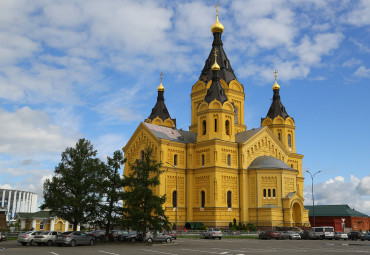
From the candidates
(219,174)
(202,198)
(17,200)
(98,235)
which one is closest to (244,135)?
(219,174)

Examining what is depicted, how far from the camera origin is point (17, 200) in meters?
158

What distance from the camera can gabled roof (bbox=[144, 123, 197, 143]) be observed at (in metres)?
60.1

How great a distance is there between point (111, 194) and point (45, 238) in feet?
24.5

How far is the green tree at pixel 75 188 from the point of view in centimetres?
4053

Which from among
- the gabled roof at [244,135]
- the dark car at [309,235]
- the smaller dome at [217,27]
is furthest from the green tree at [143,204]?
the smaller dome at [217,27]

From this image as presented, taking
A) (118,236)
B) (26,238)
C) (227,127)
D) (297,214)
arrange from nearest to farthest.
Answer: (26,238) → (118,236) → (297,214) → (227,127)

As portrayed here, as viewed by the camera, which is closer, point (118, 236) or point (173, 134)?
point (118, 236)

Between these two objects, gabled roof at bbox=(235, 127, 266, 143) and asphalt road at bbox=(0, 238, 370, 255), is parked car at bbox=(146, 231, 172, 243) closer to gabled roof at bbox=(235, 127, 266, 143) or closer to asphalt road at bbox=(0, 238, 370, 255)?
asphalt road at bbox=(0, 238, 370, 255)

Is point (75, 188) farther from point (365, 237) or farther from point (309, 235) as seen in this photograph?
point (365, 237)

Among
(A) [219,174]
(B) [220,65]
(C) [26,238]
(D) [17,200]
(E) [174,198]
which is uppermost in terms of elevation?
(B) [220,65]

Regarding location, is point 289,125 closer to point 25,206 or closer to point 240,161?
point 240,161

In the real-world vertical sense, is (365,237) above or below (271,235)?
below

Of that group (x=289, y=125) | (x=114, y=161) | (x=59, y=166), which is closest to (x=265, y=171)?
(x=289, y=125)

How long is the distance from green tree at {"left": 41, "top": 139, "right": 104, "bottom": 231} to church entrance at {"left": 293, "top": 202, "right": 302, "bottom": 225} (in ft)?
104
